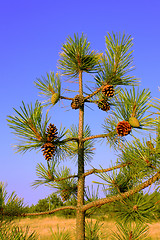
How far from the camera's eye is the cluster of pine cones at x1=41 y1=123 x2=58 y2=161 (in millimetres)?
3166

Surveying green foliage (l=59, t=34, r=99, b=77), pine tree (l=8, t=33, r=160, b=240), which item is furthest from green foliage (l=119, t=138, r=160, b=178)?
green foliage (l=59, t=34, r=99, b=77)

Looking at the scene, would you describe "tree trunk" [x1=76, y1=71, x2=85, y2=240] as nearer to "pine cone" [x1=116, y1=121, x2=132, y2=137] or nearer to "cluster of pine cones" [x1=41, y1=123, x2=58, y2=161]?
"cluster of pine cones" [x1=41, y1=123, x2=58, y2=161]

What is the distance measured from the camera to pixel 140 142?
239 centimetres

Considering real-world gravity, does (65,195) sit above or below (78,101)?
below

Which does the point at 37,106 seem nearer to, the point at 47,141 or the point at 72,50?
the point at 47,141

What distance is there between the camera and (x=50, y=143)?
3.18 m

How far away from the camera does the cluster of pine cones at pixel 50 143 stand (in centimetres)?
317

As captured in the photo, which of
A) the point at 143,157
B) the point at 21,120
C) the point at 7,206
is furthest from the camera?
the point at 7,206

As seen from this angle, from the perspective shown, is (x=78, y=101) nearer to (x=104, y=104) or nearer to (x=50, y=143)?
(x=104, y=104)

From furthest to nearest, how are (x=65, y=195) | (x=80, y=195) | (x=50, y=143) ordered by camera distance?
1. (x=65, y=195)
2. (x=80, y=195)
3. (x=50, y=143)

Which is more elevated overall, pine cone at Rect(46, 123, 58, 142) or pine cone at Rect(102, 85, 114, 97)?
pine cone at Rect(102, 85, 114, 97)

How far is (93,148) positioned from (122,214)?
6.95ft

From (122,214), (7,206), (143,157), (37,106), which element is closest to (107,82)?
(37,106)

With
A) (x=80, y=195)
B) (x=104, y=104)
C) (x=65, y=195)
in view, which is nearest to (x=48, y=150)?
(x=80, y=195)
